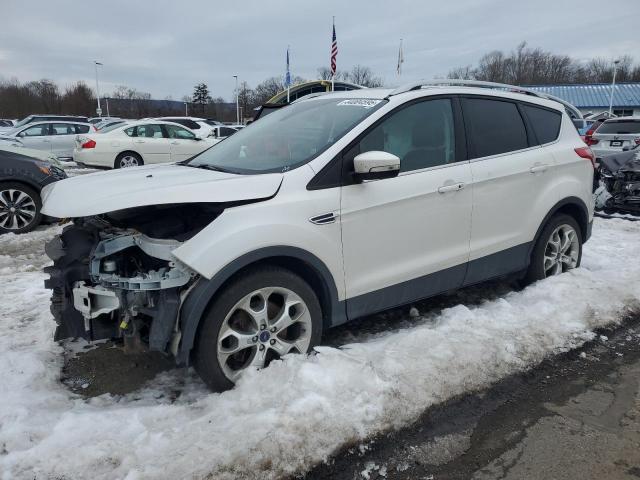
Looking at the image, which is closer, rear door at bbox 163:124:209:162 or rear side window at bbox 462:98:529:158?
rear side window at bbox 462:98:529:158

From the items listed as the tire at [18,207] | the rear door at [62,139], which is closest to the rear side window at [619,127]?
the tire at [18,207]

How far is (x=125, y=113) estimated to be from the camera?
77.6 m

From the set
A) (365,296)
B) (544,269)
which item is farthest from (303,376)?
(544,269)

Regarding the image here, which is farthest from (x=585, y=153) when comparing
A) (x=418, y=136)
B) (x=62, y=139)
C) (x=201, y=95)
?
(x=201, y=95)

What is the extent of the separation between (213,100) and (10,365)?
315ft

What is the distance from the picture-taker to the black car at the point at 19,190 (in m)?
7.25

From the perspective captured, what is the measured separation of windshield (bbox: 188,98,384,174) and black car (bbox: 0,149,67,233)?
182 inches

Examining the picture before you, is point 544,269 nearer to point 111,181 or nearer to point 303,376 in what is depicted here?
point 303,376

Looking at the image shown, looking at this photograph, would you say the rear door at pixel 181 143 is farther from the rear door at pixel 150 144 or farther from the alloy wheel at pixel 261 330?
the alloy wheel at pixel 261 330

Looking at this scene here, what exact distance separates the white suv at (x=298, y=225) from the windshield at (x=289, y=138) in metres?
0.02

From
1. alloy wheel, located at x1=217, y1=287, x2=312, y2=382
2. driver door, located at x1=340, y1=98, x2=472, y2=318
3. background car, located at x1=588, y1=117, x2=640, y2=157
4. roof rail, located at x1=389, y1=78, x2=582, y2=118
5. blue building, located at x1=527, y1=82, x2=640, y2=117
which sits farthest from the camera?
blue building, located at x1=527, y1=82, x2=640, y2=117

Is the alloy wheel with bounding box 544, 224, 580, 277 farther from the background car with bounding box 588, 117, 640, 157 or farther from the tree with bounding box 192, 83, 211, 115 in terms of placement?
the tree with bounding box 192, 83, 211, 115

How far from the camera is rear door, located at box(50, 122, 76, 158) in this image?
17.7 m

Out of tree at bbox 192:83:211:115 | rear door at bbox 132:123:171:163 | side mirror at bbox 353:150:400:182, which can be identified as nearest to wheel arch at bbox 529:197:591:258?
side mirror at bbox 353:150:400:182
